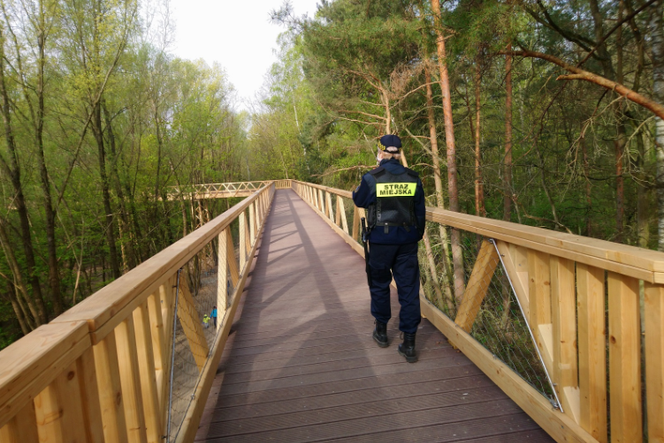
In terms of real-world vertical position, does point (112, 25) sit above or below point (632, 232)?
above

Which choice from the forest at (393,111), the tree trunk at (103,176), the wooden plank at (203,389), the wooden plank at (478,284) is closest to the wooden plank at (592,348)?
the wooden plank at (478,284)

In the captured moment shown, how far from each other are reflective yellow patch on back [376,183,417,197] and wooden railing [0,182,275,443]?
127 centimetres

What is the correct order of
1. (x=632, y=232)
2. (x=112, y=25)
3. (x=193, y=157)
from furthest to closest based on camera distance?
(x=193, y=157), (x=112, y=25), (x=632, y=232)

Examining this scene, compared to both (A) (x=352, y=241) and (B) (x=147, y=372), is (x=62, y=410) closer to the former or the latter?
(B) (x=147, y=372)

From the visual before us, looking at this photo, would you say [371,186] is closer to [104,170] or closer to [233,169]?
[104,170]

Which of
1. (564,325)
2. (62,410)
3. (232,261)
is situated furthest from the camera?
(232,261)

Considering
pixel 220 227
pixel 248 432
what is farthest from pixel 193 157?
pixel 248 432

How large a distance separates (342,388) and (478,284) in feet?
3.55

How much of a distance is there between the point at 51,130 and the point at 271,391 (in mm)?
12096

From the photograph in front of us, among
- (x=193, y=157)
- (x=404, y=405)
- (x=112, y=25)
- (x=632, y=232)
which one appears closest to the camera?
(x=404, y=405)

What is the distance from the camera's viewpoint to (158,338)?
1.78 meters

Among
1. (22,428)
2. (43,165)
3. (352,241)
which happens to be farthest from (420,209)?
(43,165)

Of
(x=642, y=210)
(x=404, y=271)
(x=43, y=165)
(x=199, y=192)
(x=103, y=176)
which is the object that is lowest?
(x=642, y=210)

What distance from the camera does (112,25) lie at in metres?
10.7
